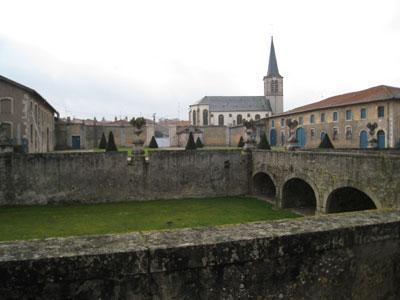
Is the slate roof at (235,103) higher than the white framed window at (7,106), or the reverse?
the slate roof at (235,103)

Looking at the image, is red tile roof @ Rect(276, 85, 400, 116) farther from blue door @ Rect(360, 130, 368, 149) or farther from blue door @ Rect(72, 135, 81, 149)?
blue door @ Rect(72, 135, 81, 149)

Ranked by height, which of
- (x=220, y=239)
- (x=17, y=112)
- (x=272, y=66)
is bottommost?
(x=220, y=239)

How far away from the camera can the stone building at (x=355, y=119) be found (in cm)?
3017

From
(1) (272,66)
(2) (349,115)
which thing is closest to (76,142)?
(2) (349,115)

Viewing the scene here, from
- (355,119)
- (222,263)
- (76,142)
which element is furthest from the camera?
(76,142)

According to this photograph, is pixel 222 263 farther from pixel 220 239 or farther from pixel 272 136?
pixel 272 136

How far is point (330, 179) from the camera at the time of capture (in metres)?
12.6

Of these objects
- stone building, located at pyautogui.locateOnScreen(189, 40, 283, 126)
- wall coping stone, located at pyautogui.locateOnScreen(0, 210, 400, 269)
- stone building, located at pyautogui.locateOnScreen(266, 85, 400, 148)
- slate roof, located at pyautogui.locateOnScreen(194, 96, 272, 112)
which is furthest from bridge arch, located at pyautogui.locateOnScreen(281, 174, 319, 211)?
slate roof, located at pyautogui.locateOnScreen(194, 96, 272, 112)

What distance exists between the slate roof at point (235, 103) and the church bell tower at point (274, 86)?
1539 millimetres

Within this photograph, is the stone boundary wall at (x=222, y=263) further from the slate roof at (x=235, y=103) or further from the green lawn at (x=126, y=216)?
the slate roof at (x=235, y=103)

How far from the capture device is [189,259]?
1.95 meters

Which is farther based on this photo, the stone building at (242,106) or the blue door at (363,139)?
the stone building at (242,106)

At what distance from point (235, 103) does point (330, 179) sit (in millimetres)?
59391

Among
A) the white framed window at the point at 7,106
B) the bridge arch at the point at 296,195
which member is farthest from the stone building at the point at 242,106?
the bridge arch at the point at 296,195
